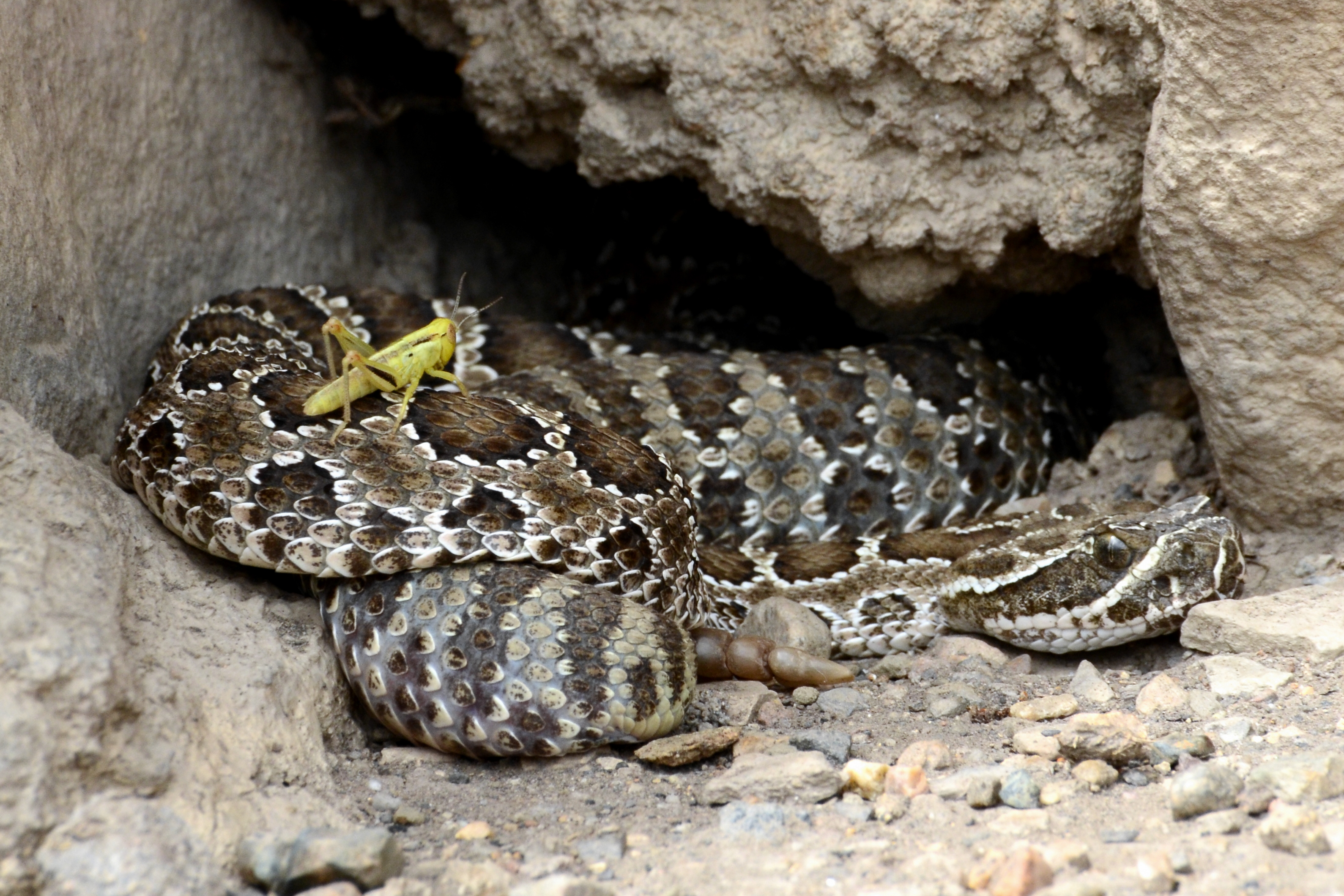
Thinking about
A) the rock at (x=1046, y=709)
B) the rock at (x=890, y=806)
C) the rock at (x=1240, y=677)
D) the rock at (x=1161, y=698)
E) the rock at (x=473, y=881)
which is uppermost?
the rock at (x=1240, y=677)

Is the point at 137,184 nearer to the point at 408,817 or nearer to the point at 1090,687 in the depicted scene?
the point at 408,817

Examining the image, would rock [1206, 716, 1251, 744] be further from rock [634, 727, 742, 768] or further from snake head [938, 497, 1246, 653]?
rock [634, 727, 742, 768]

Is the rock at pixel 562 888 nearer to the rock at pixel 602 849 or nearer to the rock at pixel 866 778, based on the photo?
the rock at pixel 602 849

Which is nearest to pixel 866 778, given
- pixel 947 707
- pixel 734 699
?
pixel 947 707

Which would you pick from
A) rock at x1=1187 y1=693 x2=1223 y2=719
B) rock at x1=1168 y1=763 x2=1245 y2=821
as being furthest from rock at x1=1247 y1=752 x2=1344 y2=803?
rock at x1=1187 y1=693 x2=1223 y2=719

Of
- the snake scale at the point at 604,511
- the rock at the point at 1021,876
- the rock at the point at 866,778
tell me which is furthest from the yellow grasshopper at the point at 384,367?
the rock at the point at 1021,876

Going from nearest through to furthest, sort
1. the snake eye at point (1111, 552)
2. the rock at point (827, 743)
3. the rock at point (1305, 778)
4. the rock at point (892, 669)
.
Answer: the rock at point (1305, 778) → the rock at point (827, 743) → the snake eye at point (1111, 552) → the rock at point (892, 669)

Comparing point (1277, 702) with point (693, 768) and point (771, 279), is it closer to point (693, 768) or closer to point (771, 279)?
point (693, 768)
